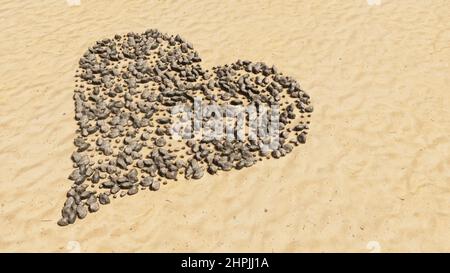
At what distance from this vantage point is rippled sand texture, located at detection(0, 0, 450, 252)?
23.4ft

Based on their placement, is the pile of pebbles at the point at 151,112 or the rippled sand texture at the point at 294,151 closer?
the rippled sand texture at the point at 294,151

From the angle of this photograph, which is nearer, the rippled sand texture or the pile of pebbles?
the rippled sand texture

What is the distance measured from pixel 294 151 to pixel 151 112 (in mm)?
3495

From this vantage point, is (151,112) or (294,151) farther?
(151,112)

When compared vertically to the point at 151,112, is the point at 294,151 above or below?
below

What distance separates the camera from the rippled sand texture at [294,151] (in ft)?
23.4

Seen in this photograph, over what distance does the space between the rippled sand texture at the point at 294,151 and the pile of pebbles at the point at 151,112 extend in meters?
0.28

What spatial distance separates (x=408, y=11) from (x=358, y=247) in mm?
10307

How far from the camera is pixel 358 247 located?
6.89m

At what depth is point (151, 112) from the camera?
941 cm

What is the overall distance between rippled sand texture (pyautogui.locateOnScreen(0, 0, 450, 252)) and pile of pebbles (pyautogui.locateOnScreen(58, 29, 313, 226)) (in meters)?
0.28

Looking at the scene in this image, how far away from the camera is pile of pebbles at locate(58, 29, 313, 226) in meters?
8.02

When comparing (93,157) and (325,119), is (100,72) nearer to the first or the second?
(93,157)
